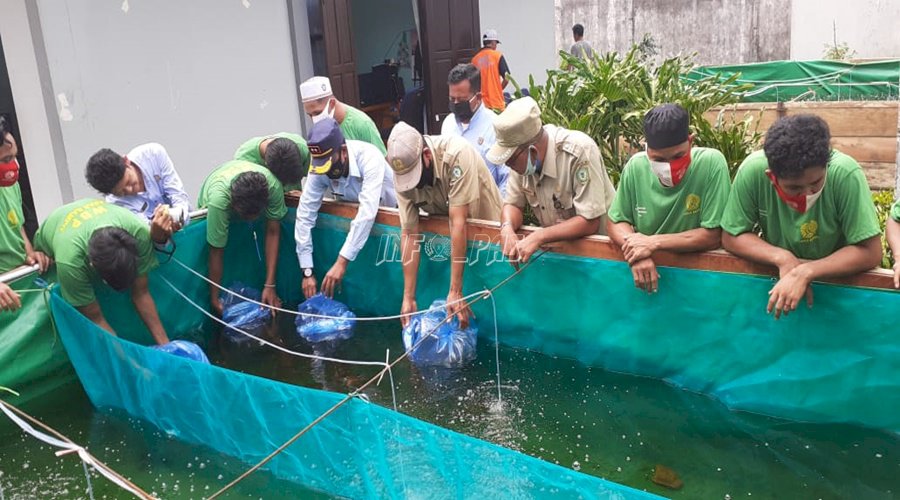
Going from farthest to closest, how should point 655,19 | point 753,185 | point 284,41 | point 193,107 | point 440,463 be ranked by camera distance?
1. point 655,19
2. point 284,41
3. point 193,107
4. point 753,185
5. point 440,463

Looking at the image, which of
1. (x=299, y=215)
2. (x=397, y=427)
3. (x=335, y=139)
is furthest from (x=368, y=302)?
(x=397, y=427)

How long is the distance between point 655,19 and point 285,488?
1376 cm

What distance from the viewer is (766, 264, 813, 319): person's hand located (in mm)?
3172

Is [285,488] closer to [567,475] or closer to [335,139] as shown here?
[567,475]

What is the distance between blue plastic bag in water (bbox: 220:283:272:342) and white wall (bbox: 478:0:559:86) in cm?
636

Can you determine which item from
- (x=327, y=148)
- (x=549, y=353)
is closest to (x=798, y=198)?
(x=549, y=353)

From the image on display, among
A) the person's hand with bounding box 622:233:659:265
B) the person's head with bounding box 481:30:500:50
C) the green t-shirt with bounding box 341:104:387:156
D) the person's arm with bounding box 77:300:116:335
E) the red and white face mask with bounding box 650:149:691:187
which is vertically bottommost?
the person's arm with bounding box 77:300:116:335

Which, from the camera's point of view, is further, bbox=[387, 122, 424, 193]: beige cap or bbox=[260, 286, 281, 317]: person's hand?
bbox=[260, 286, 281, 317]: person's hand

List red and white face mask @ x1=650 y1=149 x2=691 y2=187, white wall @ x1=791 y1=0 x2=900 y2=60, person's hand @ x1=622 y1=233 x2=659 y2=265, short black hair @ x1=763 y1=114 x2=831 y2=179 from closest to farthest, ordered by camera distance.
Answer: short black hair @ x1=763 y1=114 x2=831 y2=179 → red and white face mask @ x1=650 y1=149 x2=691 y2=187 → person's hand @ x1=622 y1=233 x2=659 y2=265 → white wall @ x1=791 y1=0 x2=900 y2=60

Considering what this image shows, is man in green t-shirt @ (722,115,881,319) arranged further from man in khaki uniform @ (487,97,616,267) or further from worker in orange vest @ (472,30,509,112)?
worker in orange vest @ (472,30,509,112)

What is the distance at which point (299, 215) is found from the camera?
207 inches

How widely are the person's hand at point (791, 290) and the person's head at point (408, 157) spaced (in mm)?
1919

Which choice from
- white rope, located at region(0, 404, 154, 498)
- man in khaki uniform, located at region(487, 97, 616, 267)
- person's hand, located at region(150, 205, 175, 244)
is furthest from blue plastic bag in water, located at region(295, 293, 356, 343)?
white rope, located at region(0, 404, 154, 498)

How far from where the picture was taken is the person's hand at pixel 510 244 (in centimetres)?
417
